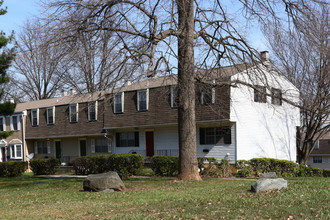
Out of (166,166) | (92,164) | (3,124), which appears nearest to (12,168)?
(92,164)

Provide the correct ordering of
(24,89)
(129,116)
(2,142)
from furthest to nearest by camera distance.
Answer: (24,89), (2,142), (129,116)

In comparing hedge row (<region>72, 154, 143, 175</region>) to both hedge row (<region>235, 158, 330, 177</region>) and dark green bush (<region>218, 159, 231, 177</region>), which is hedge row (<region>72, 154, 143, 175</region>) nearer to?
dark green bush (<region>218, 159, 231, 177</region>)

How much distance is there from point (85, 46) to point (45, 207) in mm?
5470

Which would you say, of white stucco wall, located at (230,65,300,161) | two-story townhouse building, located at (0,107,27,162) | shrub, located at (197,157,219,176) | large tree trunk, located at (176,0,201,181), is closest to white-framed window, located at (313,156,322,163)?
white stucco wall, located at (230,65,300,161)

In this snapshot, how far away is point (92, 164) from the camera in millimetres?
22547

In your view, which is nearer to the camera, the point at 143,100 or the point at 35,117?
the point at 143,100

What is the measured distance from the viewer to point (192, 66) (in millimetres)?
14703

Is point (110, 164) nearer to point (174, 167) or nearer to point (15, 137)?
point (174, 167)

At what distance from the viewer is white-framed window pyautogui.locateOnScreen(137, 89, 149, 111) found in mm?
27391

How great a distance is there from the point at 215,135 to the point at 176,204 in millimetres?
15420

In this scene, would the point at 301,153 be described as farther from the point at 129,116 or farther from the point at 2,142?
the point at 2,142

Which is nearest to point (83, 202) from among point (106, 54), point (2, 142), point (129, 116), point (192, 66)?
point (106, 54)

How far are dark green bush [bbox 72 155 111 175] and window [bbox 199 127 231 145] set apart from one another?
6758mm

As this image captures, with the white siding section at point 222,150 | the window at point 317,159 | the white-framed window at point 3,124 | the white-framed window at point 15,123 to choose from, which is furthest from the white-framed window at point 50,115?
the window at point 317,159
